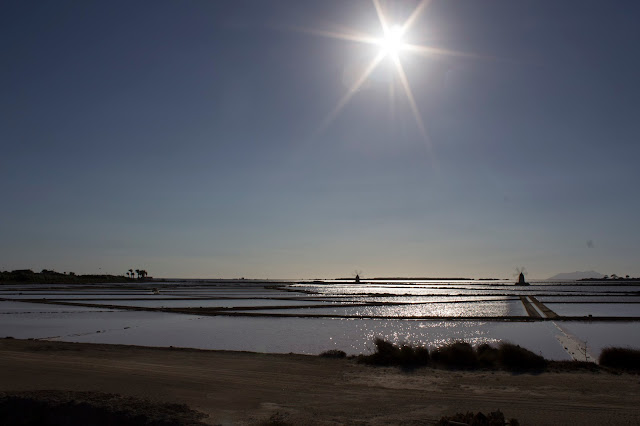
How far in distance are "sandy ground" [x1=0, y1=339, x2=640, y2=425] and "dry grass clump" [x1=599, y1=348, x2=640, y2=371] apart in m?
1.15

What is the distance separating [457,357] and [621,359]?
4729 mm

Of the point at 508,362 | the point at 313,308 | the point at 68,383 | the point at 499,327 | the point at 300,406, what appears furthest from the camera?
the point at 313,308

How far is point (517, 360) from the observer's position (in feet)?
46.0

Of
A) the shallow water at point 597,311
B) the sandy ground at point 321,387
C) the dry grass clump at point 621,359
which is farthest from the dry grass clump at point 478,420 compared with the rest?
the shallow water at point 597,311

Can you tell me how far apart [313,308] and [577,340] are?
23620mm

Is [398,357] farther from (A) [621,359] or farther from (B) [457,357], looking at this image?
(A) [621,359]

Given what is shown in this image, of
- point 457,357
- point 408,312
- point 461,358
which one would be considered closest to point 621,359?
point 461,358

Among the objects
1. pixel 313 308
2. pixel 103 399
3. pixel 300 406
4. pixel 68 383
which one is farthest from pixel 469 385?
pixel 313 308

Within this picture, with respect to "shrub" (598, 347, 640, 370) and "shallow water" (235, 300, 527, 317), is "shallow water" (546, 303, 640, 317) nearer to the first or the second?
"shallow water" (235, 300, 527, 317)

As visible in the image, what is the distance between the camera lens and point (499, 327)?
26.9 metres

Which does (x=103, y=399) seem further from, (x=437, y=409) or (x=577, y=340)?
(x=577, y=340)

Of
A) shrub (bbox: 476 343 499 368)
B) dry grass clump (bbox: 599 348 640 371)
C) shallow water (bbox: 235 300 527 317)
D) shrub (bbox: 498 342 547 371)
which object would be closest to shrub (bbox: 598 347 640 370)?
dry grass clump (bbox: 599 348 640 371)

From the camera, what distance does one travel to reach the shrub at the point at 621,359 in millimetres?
13555

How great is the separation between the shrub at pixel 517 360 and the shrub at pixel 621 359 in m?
1.84
